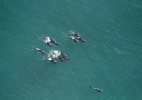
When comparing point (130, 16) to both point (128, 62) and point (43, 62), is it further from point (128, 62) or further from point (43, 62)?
point (43, 62)

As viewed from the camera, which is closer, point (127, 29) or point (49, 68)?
point (49, 68)

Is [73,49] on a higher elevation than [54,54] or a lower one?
higher

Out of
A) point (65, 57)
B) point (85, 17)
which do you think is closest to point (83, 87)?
point (65, 57)

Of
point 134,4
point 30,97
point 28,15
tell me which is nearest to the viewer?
point 30,97

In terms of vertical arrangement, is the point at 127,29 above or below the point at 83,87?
above

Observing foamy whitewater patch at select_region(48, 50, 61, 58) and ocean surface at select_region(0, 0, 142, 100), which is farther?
foamy whitewater patch at select_region(48, 50, 61, 58)

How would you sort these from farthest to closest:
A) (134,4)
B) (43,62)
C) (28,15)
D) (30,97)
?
(134,4) < (28,15) < (43,62) < (30,97)

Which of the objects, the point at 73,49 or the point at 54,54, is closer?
the point at 54,54

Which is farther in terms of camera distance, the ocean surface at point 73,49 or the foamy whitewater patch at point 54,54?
the foamy whitewater patch at point 54,54
